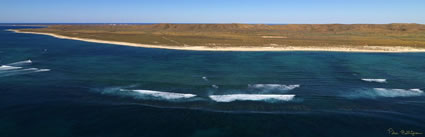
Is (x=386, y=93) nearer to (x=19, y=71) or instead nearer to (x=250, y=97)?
(x=250, y=97)

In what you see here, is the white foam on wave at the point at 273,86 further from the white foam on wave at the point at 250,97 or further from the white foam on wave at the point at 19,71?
the white foam on wave at the point at 19,71

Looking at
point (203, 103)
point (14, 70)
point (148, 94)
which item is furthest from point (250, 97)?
point (14, 70)

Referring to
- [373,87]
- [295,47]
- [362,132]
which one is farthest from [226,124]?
[295,47]

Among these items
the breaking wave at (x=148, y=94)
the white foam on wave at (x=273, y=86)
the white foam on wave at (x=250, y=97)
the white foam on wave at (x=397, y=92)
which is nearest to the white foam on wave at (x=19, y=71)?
the breaking wave at (x=148, y=94)

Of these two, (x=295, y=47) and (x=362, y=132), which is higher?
(x=295, y=47)

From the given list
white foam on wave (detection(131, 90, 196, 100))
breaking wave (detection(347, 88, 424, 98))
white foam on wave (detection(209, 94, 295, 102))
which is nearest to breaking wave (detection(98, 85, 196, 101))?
white foam on wave (detection(131, 90, 196, 100))

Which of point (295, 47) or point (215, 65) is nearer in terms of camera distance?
point (215, 65)

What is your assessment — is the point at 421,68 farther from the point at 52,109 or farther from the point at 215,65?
the point at 52,109
